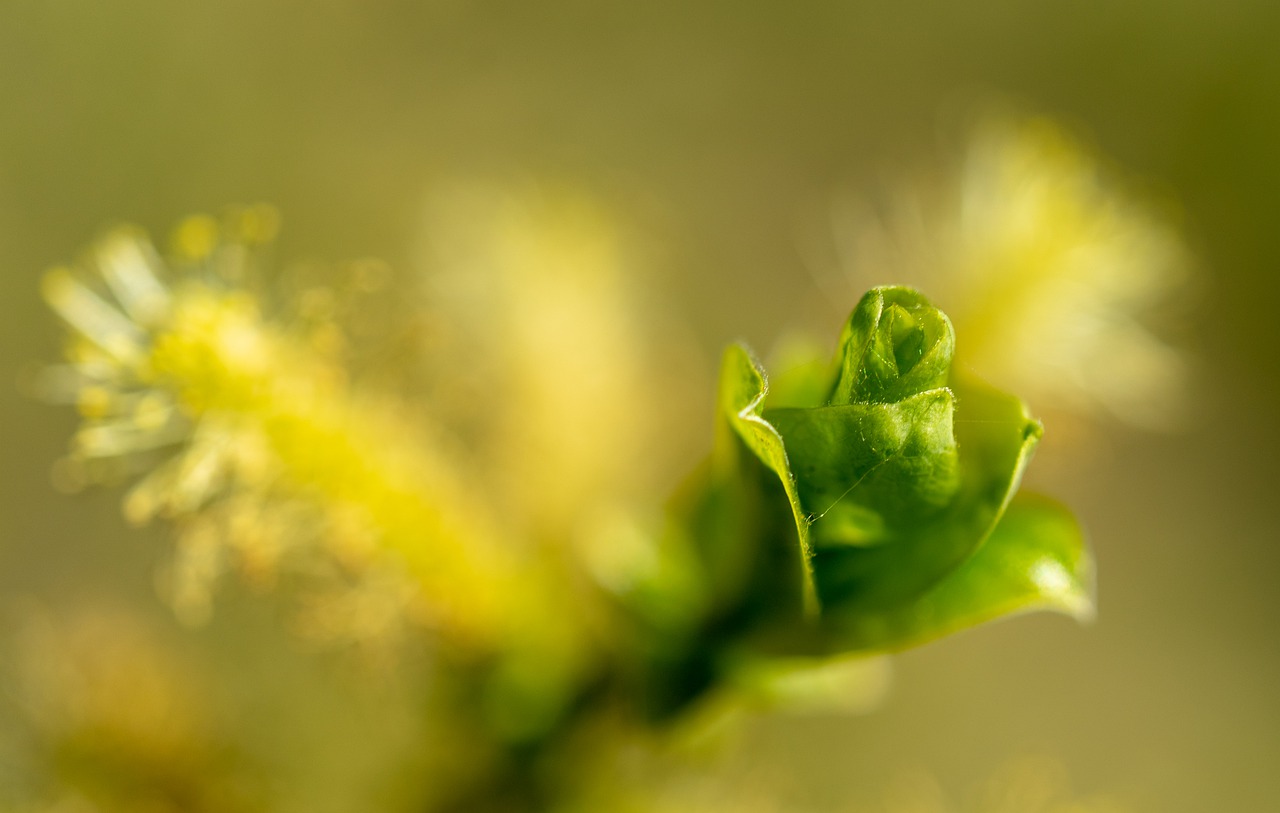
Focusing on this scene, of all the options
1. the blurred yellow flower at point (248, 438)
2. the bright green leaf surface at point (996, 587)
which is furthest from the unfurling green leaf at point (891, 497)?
the blurred yellow flower at point (248, 438)

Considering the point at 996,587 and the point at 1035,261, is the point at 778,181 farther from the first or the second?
the point at 996,587

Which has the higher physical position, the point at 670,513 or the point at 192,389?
the point at 192,389

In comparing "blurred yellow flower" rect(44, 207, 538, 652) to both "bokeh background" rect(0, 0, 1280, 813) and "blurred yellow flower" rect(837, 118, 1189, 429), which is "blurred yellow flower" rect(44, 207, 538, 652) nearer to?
"blurred yellow flower" rect(837, 118, 1189, 429)

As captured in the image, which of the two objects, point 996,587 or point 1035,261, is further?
point 1035,261

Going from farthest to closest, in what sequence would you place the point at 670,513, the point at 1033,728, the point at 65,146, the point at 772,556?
the point at 1033,728 < the point at 65,146 < the point at 670,513 < the point at 772,556

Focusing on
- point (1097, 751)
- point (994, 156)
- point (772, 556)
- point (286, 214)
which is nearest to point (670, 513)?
point (772, 556)

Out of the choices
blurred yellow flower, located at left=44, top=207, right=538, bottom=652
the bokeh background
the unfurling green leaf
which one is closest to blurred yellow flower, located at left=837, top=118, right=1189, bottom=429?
the unfurling green leaf

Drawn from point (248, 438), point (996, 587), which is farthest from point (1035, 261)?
point (248, 438)

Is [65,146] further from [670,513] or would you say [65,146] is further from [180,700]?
[670,513]
